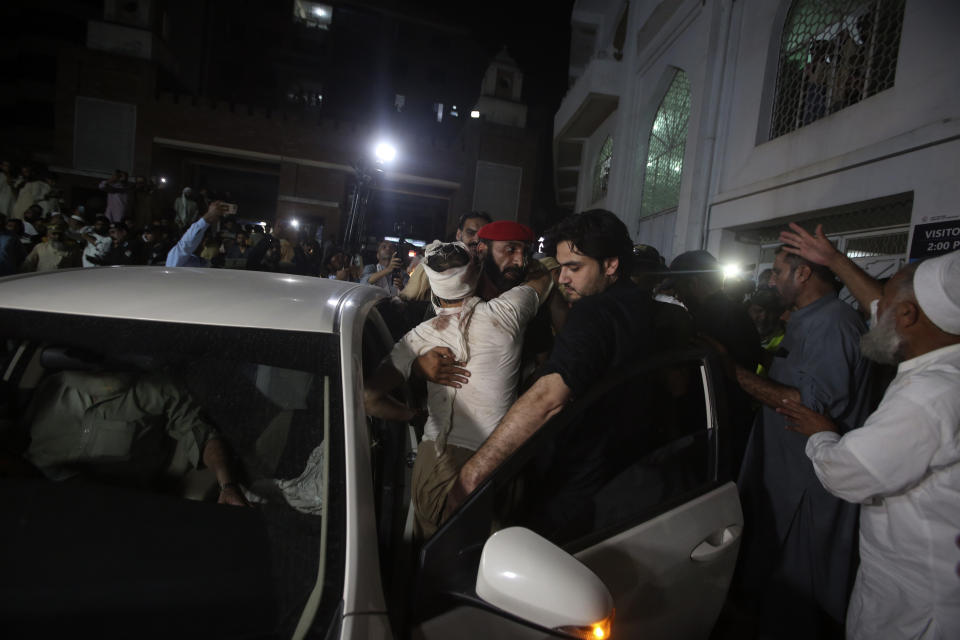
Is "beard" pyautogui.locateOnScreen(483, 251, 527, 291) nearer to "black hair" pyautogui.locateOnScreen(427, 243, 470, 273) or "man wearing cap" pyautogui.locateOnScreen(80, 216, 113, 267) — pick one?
"black hair" pyautogui.locateOnScreen(427, 243, 470, 273)

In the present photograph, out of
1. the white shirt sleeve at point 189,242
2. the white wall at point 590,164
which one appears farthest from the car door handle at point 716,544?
the white wall at point 590,164

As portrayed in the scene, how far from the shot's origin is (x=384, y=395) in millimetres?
1627

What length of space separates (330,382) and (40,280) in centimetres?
100

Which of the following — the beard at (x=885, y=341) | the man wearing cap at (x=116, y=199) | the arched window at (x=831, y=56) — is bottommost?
the beard at (x=885, y=341)

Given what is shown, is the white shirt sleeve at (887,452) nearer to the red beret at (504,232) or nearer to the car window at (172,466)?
the car window at (172,466)

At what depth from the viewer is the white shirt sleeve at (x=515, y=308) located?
6.38 ft

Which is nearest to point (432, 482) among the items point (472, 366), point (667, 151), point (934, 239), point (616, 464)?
point (472, 366)

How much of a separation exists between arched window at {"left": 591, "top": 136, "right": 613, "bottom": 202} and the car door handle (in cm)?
1377

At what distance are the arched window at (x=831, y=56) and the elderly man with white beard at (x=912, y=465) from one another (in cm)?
491

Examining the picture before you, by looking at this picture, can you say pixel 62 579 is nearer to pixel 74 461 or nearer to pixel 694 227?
pixel 74 461

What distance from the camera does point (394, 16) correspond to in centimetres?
3078

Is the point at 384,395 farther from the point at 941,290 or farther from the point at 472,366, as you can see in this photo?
the point at 941,290

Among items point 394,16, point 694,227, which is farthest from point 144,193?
point 394,16

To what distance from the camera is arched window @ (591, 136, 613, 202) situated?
1455 centimetres
